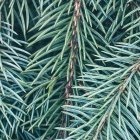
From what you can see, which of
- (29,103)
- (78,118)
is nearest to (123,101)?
(78,118)

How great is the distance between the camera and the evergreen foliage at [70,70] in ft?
2.09

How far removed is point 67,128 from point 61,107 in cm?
6

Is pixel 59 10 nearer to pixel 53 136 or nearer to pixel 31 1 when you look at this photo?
pixel 31 1

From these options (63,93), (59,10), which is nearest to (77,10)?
(59,10)

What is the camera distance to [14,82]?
706 mm

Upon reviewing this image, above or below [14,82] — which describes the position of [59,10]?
above

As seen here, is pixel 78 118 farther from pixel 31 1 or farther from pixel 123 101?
pixel 31 1

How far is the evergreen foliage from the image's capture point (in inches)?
25.0

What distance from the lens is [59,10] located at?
698 mm

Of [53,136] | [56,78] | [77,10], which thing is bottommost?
[53,136]

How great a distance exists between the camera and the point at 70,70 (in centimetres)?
68

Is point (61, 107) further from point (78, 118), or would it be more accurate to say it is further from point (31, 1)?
point (31, 1)

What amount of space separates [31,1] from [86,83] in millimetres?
188

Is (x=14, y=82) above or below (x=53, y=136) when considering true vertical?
above
